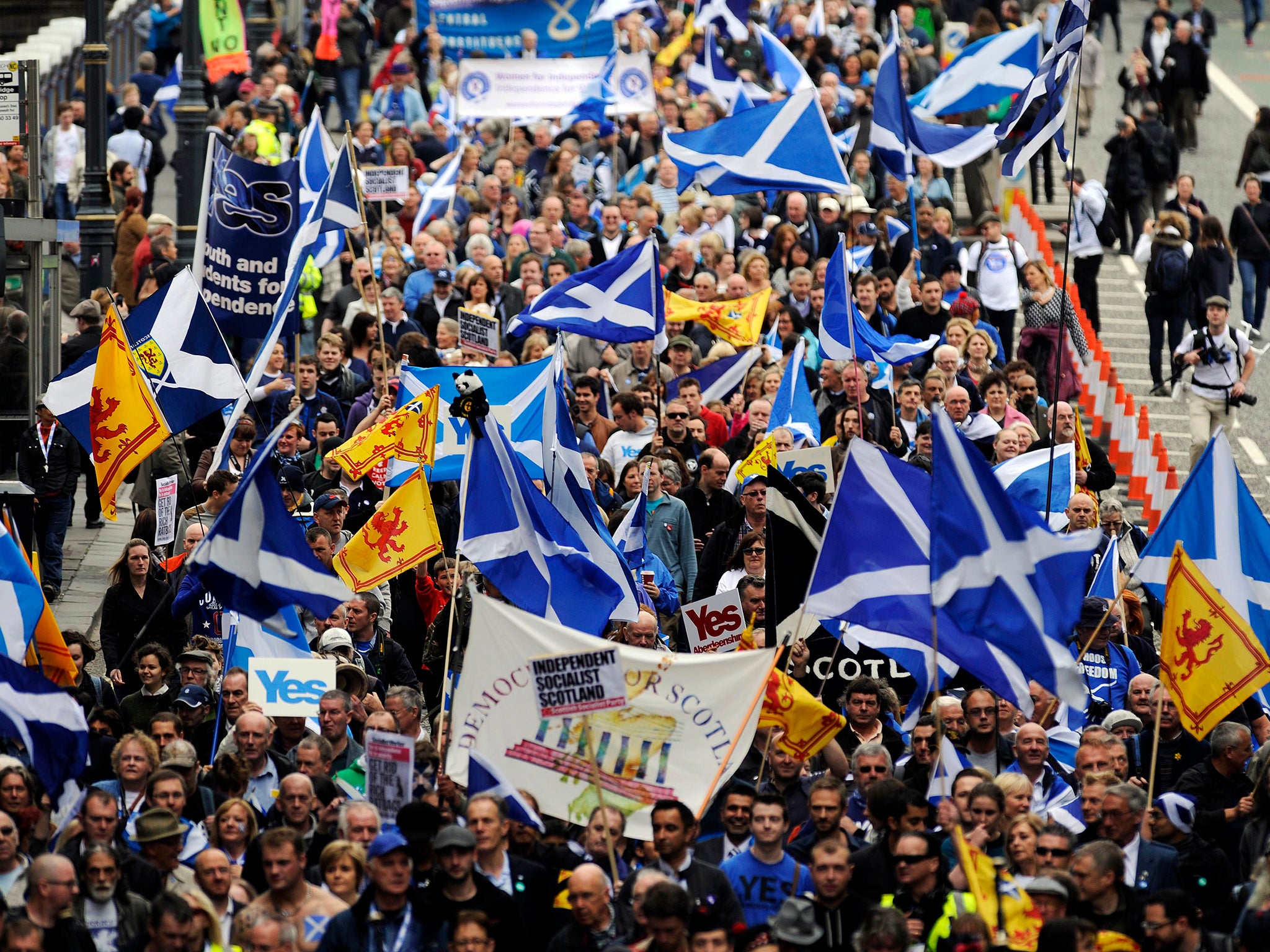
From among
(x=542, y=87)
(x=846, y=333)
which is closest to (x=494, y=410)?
(x=846, y=333)

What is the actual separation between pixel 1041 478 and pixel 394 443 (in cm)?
414

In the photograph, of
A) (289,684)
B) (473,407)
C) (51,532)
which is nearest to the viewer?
(289,684)

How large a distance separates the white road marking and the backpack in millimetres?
1525

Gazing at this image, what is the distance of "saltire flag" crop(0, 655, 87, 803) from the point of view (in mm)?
10125

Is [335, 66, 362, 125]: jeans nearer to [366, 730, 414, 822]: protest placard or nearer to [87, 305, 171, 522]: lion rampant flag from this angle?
[87, 305, 171, 522]: lion rampant flag

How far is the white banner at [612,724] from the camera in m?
10.2

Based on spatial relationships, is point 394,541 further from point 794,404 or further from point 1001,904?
point 1001,904

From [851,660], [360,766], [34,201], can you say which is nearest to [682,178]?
[34,201]

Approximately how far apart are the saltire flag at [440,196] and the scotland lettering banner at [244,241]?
213 inches

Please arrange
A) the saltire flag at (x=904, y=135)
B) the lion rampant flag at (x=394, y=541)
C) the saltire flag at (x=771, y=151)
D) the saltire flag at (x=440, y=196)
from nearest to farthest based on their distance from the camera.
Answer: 1. the lion rampant flag at (x=394, y=541)
2. the saltire flag at (x=771, y=151)
3. the saltire flag at (x=904, y=135)
4. the saltire flag at (x=440, y=196)

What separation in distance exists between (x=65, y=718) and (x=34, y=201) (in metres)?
6.33

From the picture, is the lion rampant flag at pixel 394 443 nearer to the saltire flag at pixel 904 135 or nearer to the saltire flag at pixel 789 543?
the saltire flag at pixel 789 543

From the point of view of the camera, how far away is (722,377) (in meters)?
17.6

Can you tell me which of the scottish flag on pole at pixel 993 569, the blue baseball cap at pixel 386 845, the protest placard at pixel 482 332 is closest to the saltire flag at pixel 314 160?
the protest placard at pixel 482 332
